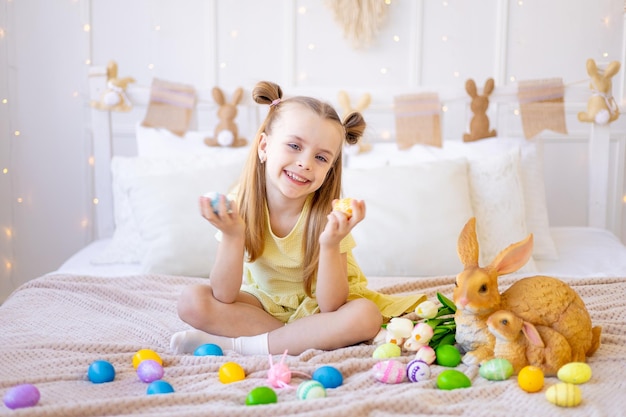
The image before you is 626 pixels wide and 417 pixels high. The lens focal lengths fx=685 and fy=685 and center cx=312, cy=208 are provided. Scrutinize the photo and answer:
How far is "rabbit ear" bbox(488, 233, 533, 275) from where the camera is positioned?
4.16 ft

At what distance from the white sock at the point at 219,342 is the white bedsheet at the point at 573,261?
0.71m

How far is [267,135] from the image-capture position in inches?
60.9

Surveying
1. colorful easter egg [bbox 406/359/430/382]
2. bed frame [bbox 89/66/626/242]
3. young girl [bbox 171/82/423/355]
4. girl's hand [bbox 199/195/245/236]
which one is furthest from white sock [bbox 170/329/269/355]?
bed frame [bbox 89/66/626/242]

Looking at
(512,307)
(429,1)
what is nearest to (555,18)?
(429,1)

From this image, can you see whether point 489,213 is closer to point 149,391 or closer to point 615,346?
point 615,346

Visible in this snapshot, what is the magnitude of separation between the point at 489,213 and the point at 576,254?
334 mm

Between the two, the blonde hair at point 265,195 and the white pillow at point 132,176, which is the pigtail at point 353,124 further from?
the white pillow at point 132,176

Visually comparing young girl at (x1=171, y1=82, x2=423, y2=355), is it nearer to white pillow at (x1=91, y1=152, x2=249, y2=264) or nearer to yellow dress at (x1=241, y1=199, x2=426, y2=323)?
yellow dress at (x1=241, y1=199, x2=426, y2=323)

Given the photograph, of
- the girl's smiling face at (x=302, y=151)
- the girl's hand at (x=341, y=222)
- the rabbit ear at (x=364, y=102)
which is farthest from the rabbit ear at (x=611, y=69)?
the girl's hand at (x=341, y=222)

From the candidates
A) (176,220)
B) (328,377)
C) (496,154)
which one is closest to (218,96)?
(176,220)

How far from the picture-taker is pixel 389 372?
1164 millimetres

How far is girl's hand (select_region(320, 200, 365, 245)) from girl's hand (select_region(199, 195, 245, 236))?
0.60 ft

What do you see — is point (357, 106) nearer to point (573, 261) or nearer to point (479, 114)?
point (479, 114)

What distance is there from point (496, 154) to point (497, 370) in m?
1.34
